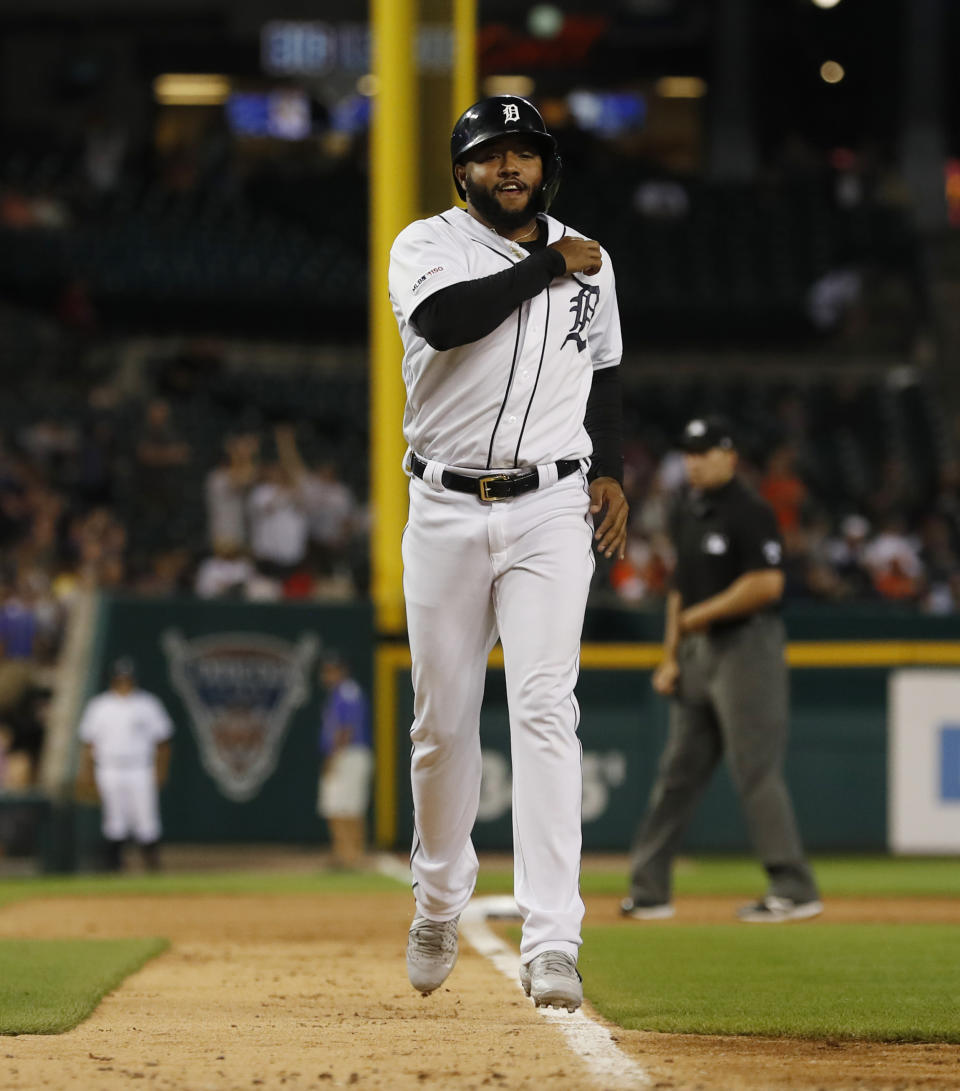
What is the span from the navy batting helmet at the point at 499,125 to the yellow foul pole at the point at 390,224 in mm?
8089

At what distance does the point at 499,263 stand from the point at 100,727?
323 inches

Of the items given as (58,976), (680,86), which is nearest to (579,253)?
(58,976)

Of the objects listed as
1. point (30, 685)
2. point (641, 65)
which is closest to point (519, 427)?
point (30, 685)

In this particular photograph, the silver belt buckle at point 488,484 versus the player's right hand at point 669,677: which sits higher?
the silver belt buckle at point 488,484

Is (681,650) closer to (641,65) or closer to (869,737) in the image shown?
(869,737)

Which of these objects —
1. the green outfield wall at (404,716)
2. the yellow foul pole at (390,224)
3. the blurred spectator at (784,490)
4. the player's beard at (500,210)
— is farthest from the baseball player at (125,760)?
the player's beard at (500,210)

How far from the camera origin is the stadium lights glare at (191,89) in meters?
27.5

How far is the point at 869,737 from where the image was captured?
12.4m

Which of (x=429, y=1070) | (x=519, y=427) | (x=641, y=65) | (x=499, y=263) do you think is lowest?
(x=429, y=1070)

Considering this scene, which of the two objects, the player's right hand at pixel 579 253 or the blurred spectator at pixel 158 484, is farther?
the blurred spectator at pixel 158 484

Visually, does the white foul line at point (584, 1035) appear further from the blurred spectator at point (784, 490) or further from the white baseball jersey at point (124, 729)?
the blurred spectator at point (784, 490)

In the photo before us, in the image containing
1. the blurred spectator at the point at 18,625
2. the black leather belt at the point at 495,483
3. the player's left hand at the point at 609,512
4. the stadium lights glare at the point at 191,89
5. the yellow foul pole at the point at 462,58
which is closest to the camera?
the black leather belt at the point at 495,483

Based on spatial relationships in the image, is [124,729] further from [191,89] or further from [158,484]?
[191,89]

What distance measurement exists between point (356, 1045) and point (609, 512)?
1358 mm
